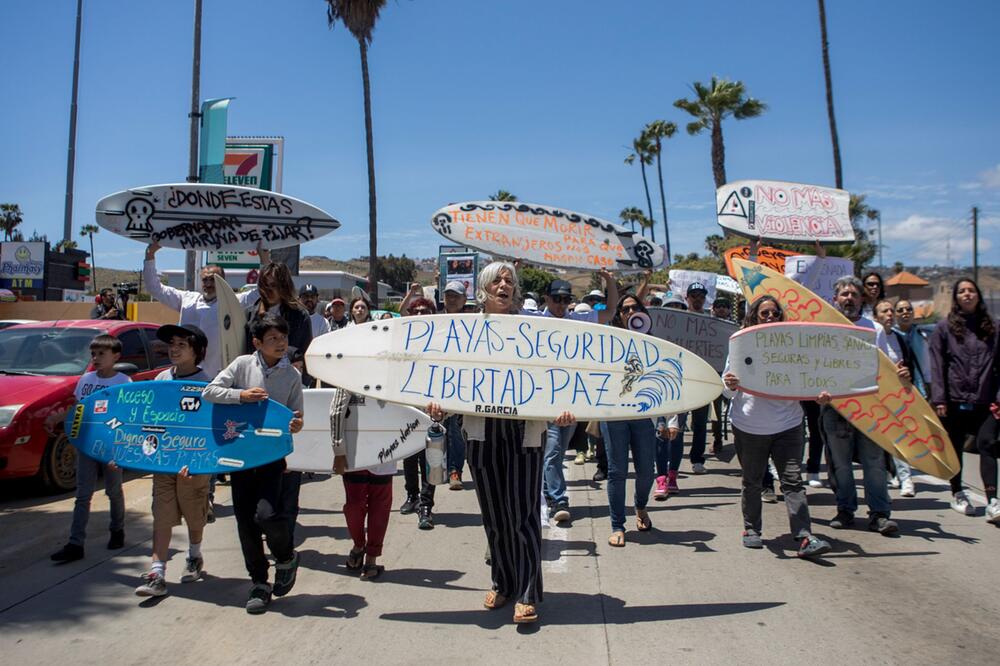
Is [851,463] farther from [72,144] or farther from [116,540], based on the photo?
[72,144]

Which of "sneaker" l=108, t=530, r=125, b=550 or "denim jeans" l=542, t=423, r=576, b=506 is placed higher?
"denim jeans" l=542, t=423, r=576, b=506

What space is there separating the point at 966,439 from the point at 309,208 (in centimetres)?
610

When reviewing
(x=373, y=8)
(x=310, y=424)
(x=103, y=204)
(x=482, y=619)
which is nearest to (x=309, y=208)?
(x=103, y=204)

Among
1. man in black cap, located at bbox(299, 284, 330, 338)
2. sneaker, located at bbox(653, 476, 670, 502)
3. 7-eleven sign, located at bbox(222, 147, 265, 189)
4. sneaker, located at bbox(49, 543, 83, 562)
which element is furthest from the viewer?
7-eleven sign, located at bbox(222, 147, 265, 189)

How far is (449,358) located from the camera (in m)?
4.29

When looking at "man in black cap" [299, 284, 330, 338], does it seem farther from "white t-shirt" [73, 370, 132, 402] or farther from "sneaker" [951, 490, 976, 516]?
"sneaker" [951, 490, 976, 516]

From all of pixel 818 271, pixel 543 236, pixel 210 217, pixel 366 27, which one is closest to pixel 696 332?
pixel 543 236

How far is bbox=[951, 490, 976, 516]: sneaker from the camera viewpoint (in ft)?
20.6

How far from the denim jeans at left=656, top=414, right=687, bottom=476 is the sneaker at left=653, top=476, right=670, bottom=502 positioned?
0.07 m

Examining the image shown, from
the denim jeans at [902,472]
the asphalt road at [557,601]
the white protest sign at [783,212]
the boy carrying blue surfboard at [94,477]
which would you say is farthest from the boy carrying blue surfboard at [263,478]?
the white protest sign at [783,212]

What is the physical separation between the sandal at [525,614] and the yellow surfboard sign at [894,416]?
10.6 ft

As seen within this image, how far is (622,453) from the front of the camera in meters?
5.48

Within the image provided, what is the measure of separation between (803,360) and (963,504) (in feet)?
8.50

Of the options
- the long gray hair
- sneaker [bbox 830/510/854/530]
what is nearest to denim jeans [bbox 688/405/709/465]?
sneaker [bbox 830/510/854/530]
